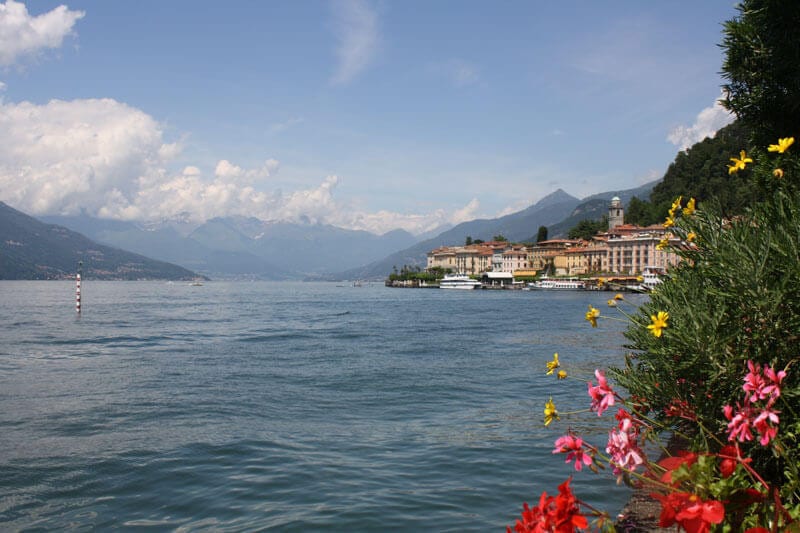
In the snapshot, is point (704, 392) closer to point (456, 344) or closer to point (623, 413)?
point (623, 413)

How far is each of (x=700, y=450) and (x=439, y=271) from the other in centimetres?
17131

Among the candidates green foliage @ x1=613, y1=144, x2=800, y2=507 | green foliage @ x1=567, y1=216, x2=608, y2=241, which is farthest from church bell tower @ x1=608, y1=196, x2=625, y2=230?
green foliage @ x1=613, y1=144, x2=800, y2=507

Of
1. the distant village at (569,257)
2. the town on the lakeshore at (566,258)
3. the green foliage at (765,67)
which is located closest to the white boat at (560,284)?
the town on the lakeshore at (566,258)

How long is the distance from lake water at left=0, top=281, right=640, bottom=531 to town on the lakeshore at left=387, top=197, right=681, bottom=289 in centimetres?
9092

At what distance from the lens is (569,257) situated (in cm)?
14125

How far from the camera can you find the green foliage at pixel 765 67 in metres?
6.79

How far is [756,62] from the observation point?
7262 millimetres

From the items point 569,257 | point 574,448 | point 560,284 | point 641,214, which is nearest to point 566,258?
point 569,257

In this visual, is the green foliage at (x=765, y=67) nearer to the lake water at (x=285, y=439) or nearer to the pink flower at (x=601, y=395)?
the lake water at (x=285, y=439)

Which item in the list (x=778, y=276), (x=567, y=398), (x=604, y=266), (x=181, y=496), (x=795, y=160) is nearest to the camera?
(x=778, y=276)

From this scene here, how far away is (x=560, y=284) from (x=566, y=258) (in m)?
22.9

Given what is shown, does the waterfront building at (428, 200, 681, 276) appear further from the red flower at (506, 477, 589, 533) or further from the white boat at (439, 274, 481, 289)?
the red flower at (506, 477, 589, 533)

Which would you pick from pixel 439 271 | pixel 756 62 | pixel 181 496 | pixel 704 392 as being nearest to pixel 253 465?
pixel 181 496

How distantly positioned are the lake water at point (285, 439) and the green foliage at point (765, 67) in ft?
16.2
